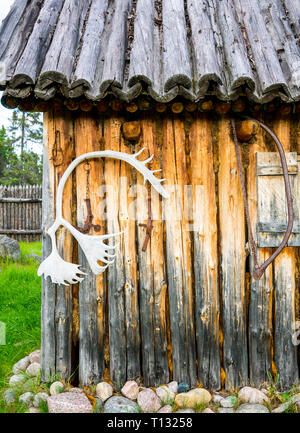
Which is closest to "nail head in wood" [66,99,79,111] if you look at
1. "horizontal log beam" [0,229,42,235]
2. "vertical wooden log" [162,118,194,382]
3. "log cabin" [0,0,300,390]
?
"log cabin" [0,0,300,390]

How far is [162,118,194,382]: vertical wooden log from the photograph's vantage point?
264 centimetres

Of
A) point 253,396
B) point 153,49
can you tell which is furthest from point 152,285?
point 153,49

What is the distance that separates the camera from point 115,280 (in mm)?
2650

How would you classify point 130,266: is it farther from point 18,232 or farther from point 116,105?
point 18,232

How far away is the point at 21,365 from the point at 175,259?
A: 6.77 feet

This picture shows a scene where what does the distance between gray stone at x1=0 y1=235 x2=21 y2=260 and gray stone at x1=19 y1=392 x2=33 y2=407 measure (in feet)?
20.0

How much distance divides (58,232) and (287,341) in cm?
220

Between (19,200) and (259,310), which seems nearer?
(259,310)

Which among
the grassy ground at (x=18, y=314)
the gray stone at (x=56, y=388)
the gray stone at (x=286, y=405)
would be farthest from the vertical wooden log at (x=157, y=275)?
the grassy ground at (x=18, y=314)

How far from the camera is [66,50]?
236 cm

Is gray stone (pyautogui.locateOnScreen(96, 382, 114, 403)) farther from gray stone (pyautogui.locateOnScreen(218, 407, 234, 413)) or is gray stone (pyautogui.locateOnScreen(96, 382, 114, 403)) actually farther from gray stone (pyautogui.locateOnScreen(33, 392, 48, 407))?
gray stone (pyautogui.locateOnScreen(218, 407, 234, 413))

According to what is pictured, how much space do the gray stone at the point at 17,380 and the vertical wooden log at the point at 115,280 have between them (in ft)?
2.97
